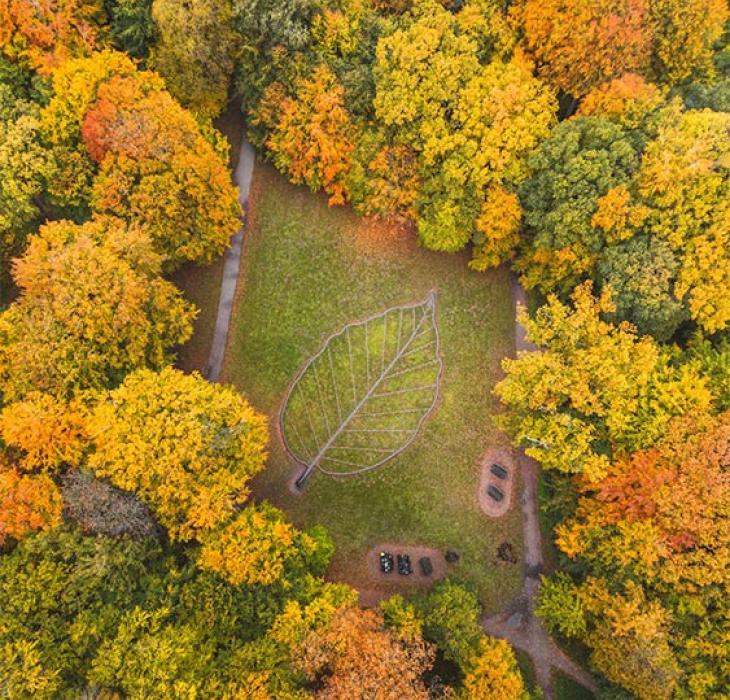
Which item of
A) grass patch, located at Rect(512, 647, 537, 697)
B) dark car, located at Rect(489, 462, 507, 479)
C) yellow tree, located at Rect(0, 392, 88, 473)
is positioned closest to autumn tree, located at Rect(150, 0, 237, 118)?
yellow tree, located at Rect(0, 392, 88, 473)

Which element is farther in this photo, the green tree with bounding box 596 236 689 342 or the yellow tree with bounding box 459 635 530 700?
the green tree with bounding box 596 236 689 342

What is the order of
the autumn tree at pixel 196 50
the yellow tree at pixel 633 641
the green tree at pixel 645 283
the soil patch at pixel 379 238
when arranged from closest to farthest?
the yellow tree at pixel 633 641, the green tree at pixel 645 283, the autumn tree at pixel 196 50, the soil patch at pixel 379 238

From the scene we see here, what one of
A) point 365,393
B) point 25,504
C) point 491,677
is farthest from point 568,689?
point 25,504

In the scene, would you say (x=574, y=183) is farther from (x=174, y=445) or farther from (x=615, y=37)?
(x=174, y=445)

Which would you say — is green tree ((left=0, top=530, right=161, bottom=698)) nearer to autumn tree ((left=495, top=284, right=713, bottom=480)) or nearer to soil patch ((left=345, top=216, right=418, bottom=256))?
autumn tree ((left=495, top=284, right=713, bottom=480))

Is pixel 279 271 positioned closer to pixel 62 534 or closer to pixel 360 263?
pixel 360 263

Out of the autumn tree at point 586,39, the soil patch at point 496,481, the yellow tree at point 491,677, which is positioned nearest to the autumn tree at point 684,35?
the autumn tree at point 586,39

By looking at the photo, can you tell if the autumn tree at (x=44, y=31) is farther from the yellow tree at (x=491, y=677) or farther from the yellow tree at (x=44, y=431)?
the yellow tree at (x=491, y=677)

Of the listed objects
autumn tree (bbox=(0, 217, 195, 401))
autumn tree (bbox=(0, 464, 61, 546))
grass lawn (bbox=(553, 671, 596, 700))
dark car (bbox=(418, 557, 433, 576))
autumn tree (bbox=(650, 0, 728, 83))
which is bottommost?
grass lawn (bbox=(553, 671, 596, 700))
